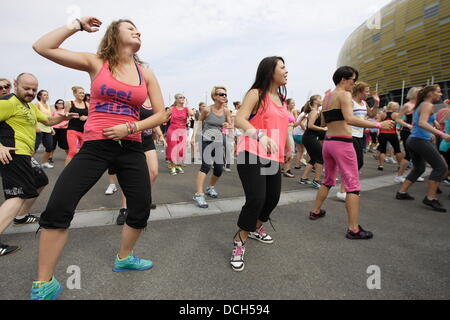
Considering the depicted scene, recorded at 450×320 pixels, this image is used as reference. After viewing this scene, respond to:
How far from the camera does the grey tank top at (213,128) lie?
4371mm

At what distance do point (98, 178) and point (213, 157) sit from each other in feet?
8.63

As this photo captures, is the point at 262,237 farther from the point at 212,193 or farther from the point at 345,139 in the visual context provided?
the point at 212,193

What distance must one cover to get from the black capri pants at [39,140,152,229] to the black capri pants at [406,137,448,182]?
4.61 m

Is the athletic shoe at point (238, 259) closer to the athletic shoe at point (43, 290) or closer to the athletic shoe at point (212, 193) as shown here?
the athletic shoe at point (43, 290)

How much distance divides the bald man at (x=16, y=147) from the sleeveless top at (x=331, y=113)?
2966 mm

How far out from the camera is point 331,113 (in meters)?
3.17

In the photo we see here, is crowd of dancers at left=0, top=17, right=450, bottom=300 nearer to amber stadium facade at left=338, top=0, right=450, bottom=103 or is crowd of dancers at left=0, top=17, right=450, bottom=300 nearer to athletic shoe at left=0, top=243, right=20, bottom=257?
athletic shoe at left=0, top=243, right=20, bottom=257

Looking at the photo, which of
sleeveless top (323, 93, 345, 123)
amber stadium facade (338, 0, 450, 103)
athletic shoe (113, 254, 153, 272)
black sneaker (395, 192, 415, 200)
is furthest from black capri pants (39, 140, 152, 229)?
amber stadium facade (338, 0, 450, 103)

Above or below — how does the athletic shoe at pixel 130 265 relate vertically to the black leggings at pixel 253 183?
below

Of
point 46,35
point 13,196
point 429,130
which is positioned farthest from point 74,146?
point 429,130

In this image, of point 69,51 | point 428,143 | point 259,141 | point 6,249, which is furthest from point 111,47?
point 428,143

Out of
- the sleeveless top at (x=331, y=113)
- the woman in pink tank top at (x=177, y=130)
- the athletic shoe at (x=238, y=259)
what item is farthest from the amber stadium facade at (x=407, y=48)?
the athletic shoe at (x=238, y=259)
